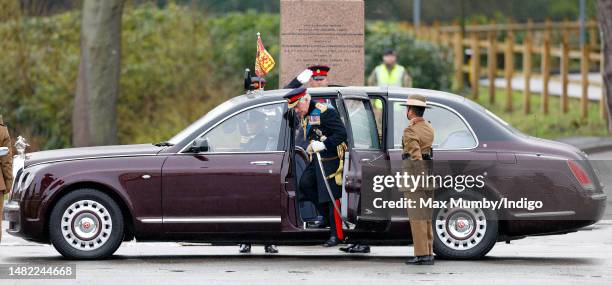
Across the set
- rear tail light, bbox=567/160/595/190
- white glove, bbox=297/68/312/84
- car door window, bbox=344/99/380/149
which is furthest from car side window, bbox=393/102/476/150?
white glove, bbox=297/68/312/84

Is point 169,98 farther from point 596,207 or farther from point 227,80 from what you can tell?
point 596,207

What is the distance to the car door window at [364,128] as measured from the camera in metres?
13.2

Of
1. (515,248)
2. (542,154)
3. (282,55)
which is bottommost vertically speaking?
(515,248)

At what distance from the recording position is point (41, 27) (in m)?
29.0

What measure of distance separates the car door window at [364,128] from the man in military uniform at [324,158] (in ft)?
0.80

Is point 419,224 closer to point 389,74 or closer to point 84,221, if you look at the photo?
point 84,221

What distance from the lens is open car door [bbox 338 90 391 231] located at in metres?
12.9

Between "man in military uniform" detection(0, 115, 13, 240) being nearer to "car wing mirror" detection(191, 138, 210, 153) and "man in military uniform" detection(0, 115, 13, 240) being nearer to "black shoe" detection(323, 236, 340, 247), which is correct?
"car wing mirror" detection(191, 138, 210, 153)

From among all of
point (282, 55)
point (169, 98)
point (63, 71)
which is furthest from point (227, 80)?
point (282, 55)

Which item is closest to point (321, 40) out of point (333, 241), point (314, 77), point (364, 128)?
point (314, 77)

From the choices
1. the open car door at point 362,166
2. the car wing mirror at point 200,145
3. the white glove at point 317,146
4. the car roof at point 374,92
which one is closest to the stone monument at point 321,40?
the car roof at point 374,92

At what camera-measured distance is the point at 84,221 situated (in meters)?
13.0

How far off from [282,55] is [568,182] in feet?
20.5

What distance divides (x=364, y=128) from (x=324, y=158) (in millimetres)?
489
